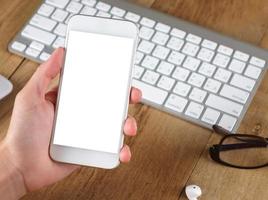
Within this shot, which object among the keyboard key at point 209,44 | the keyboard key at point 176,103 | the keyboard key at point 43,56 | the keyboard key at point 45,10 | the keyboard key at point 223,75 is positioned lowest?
the keyboard key at point 43,56

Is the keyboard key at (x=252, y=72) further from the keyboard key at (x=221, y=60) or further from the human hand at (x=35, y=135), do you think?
the human hand at (x=35, y=135)

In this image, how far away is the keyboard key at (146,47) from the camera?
85cm

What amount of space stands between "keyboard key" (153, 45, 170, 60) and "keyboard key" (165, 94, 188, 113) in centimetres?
8

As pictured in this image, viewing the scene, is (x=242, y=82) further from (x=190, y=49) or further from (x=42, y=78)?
(x=42, y=78)

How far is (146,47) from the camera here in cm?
85

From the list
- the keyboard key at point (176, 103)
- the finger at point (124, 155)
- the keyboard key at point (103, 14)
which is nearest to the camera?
the finger at point (124, 155)

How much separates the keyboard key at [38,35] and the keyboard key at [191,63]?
0.22 m

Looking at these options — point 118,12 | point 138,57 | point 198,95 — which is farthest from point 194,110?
point 118,12

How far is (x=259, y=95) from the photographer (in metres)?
0.81

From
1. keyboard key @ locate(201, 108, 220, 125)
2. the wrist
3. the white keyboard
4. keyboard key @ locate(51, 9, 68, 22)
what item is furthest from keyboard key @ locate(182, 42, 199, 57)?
the wrist

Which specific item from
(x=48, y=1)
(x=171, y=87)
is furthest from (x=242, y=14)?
(x=48, y=1)

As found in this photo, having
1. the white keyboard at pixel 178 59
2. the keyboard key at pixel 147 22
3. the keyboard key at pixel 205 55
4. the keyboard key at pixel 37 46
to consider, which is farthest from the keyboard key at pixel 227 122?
the keyboard key at pixel 37 46

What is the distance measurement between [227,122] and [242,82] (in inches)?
3.0

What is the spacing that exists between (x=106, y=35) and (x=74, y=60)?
0.05 m
